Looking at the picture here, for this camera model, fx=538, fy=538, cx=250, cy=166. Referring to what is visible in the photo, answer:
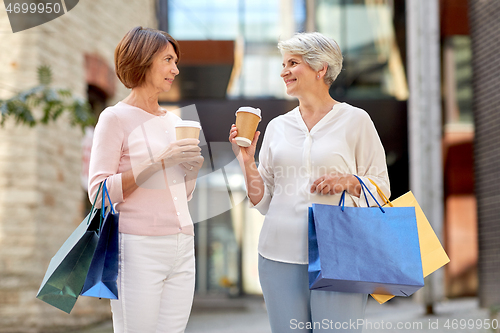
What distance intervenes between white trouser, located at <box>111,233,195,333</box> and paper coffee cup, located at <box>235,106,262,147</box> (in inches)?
17.5

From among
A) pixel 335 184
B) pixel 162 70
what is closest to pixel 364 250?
pixel 335 184

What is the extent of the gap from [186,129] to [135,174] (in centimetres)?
26

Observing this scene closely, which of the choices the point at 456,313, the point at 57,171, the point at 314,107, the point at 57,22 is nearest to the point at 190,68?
the point at 57,22

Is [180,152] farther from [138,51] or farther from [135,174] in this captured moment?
[138,51]

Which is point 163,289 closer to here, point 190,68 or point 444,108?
point 190,68

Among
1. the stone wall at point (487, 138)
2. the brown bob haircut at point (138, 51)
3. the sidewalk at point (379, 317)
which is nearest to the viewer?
the brown bob haircut at point (138, 51)

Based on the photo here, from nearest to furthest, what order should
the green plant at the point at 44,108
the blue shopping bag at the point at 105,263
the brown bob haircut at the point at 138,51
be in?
the blue shopping bag at the point at 105,263
the brown bob haircut at the point at 138,51
the green plant at the point at 44,108

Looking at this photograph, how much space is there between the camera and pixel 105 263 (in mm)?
1880

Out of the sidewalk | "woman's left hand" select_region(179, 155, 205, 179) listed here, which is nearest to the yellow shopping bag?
"woman's left hand" select_region(179, 155, 205, 179)

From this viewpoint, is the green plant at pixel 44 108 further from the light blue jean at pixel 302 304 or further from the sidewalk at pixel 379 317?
the sidewalk at pixel 379 317

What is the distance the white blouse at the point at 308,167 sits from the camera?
83.8 inches

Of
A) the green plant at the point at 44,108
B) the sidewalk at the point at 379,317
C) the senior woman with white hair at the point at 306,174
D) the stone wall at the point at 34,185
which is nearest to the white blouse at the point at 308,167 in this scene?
the senior woman with white hair at the point at 306,174

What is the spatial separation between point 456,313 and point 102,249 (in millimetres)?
7258

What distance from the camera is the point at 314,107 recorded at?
229cm
